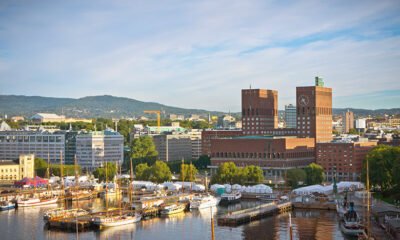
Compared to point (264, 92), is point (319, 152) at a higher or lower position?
lower

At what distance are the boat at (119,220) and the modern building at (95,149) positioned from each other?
253 ft

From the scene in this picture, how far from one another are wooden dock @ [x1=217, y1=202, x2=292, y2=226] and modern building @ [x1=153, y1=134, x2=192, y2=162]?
279 feet

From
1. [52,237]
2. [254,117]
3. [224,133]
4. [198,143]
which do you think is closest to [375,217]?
[52,237]

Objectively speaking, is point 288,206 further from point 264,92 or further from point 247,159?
point 264,92

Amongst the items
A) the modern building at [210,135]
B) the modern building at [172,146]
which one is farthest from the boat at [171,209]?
the modern building at [172,146]

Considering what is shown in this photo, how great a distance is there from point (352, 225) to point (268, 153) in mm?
58516

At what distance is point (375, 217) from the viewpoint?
223 ft

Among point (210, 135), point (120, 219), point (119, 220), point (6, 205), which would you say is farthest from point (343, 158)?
point (6, 205)

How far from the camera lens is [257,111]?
139500 millimetres

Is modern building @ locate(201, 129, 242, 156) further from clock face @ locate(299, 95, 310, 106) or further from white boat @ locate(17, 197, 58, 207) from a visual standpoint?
white boat @ locate(17, 197, 58, 207)

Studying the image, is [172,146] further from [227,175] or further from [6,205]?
[6,205]

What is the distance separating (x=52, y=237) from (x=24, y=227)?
687 cm

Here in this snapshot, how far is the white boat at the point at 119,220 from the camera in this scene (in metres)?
69.5

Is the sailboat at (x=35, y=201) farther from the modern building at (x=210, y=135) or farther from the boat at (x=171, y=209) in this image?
the modern building at (x=210, y=135)
